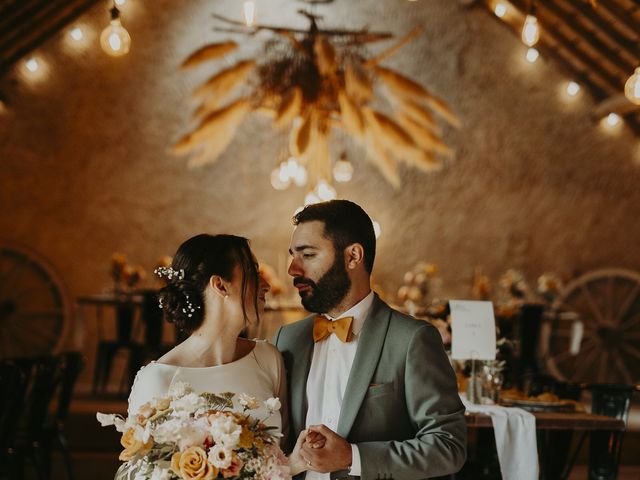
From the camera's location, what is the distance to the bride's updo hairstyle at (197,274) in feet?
8.86

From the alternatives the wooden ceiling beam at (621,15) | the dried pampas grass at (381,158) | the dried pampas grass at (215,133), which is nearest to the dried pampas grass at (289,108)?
the dried pampas grass at (215,133)

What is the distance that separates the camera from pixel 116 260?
373 inches

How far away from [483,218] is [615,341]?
6.62 feet

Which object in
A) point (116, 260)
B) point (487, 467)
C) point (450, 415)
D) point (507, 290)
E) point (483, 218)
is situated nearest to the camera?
point (450, 415)

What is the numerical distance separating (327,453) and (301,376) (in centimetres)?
40

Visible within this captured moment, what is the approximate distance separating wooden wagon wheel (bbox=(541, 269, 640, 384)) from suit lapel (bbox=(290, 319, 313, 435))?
27.6ft

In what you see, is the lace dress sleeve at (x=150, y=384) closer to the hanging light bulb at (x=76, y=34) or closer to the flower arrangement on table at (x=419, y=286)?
the flower arrangement on table at (x=419, y=286)

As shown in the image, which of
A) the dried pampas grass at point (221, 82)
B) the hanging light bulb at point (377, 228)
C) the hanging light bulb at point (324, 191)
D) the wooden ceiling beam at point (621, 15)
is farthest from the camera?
the dried pampas grass at point (221, 82)

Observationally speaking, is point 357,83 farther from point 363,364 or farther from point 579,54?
point 363,364

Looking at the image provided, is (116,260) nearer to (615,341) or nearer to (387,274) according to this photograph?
(387,274)

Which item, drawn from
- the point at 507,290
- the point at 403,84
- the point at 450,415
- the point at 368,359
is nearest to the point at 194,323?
the point at 368,359

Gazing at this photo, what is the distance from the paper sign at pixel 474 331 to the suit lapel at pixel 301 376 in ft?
3.69

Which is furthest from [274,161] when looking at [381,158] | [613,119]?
[613,119]

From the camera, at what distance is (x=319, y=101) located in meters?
11.0
